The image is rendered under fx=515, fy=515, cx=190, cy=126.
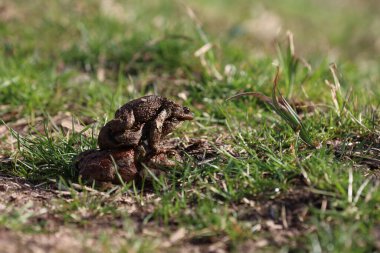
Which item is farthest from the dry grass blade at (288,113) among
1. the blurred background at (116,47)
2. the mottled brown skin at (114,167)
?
the blurred background at (116,47)

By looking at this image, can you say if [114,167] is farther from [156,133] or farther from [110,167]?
[156,133]

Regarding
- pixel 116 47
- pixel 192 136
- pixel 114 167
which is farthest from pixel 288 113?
pixel 116 47

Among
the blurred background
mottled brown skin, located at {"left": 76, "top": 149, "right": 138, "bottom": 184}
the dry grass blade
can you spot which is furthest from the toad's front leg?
the blurred background

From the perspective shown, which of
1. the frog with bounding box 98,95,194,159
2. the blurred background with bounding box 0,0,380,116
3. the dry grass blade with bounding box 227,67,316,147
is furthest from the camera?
the blurred background with bounding box 0,0,380,116

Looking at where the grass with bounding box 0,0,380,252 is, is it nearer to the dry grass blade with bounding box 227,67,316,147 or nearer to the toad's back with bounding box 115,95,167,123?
the dry grass blade with bounding box 227,67,316,147

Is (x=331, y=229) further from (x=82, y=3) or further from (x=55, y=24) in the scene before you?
(x=82, y=3)

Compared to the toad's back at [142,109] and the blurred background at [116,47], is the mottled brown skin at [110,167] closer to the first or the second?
the toad's back at [142,109]

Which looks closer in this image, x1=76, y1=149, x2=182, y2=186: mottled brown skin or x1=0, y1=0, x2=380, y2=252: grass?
x1=0, y1=0, x2=380, y2=252: grass

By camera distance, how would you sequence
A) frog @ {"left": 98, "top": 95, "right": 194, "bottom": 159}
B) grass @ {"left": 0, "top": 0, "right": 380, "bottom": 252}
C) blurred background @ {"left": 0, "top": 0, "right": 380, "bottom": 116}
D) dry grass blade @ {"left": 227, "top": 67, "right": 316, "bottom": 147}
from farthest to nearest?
1. blurred background @ {"left": 0, "top": 0, "right": 380, "bottom": 116}
2. dry grass blade @ {"left": 227, "top": 67, "right": 316, "bottom": 147}
3. frog @ {"left": 98, "top": 95, "right": 194, "bottom": 159}
4. grass @ {"left": 0, "top": 0, "right": 380, "bottom": 252}
